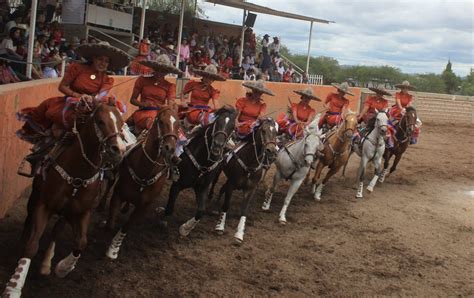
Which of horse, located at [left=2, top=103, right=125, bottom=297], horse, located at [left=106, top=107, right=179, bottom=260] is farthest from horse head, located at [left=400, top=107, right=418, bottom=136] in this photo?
horse, located at [left=2, top=103, right=125, bottom=297]

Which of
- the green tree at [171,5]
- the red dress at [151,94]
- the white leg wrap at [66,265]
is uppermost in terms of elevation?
the green tree at [171,5]

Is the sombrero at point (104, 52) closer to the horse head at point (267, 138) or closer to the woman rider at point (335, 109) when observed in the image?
the horse head at point (267, 138)

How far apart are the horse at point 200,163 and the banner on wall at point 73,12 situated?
12265 mm

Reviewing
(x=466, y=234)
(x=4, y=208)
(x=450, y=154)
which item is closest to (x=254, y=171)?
(x=4, y=208)

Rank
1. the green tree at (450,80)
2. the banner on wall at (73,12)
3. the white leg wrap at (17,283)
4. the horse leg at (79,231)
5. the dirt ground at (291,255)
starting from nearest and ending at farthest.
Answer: the white leg wrap at (17,283), the horse leg at (79,231), the dirt ground at (291,255), the banner on wall at (73,12), the green tree at (450,80)

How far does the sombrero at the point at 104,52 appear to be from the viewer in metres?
6.27

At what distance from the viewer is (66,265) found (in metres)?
6.00

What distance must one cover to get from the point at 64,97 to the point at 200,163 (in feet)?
9.21

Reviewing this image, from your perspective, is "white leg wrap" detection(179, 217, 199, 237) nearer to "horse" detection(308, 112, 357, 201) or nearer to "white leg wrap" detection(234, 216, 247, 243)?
"white leg wrap" detection(234, 216, 247, 243)

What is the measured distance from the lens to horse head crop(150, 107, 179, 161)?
6.48 meters

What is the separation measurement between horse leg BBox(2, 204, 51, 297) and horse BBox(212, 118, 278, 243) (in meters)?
3.86

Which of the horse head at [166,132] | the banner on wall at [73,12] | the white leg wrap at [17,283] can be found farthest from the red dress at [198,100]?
the banner on wall at [73,12]

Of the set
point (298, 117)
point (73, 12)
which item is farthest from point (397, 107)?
point (73, 12)

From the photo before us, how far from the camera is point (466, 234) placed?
10805 millimetres
